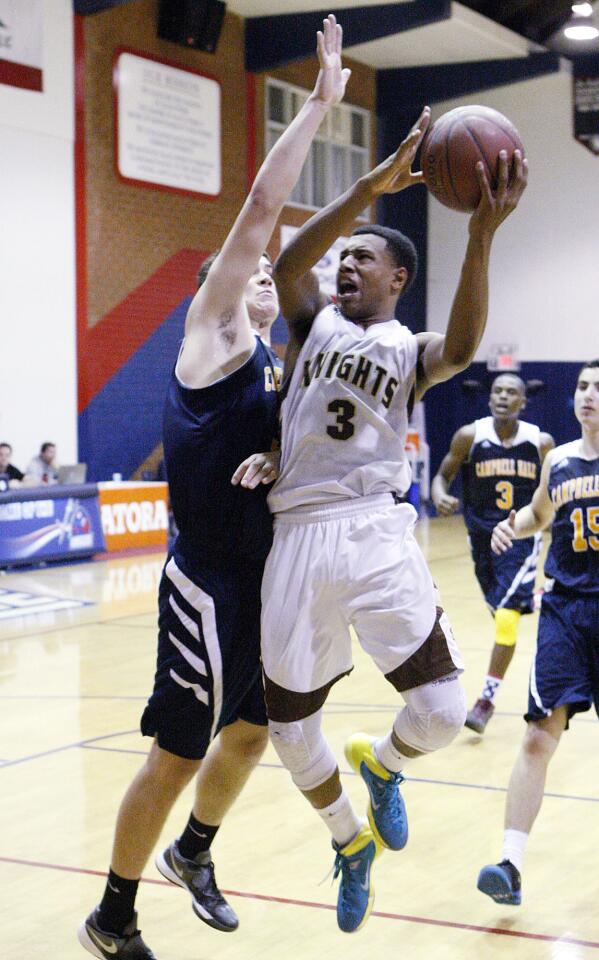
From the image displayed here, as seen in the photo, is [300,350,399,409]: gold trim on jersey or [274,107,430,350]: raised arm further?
[300,350,399,409]: gold trim on jersey

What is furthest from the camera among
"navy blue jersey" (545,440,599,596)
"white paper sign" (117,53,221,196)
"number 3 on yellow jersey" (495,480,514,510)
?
"white paper sign" (117,53,221,196)

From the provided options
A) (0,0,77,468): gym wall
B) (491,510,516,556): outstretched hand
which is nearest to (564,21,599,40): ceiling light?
(0,0,77,468): gym wall

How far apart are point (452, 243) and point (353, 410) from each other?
18.6 meters

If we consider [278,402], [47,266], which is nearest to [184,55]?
[47,266]

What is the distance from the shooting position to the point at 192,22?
52.6 feet

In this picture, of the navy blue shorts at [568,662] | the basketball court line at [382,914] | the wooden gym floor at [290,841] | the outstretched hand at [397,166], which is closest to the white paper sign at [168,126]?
the wooden gym floor at [290,841]

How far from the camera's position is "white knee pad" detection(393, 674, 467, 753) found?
3326 millimetres

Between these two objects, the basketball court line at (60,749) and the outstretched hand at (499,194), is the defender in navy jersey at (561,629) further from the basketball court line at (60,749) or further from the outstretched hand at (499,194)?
the basketball court line at (60,749)

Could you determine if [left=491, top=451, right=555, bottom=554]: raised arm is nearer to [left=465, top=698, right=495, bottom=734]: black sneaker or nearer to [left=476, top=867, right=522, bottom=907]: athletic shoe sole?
[left=476, top=867, right=522, bottom=907]: athletic shoe sole

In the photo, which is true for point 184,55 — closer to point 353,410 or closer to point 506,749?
point 506,749

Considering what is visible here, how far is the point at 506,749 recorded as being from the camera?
6004mm

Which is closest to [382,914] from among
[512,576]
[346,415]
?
[346,415]

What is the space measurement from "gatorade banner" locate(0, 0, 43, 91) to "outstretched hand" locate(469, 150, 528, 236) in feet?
39.6

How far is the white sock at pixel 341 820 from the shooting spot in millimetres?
3525
